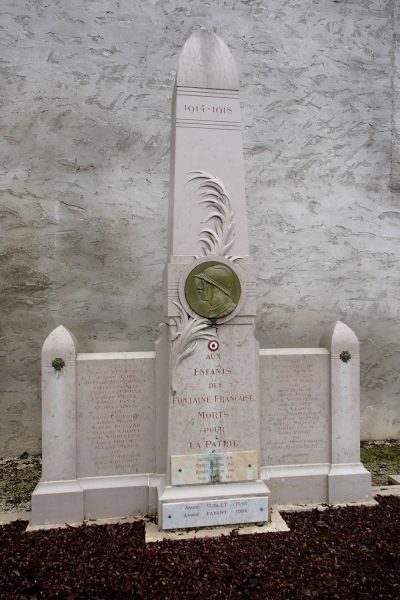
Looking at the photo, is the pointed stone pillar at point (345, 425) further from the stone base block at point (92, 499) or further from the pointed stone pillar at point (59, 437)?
the pointed stone pillar at point (59, 437)

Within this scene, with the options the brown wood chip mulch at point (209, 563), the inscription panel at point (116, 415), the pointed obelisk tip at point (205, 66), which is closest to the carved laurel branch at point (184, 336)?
the inscription panel at point (116, 415)

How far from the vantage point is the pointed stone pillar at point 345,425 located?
150 inches

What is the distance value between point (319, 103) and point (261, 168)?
1297 mm

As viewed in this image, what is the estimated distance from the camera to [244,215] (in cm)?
371

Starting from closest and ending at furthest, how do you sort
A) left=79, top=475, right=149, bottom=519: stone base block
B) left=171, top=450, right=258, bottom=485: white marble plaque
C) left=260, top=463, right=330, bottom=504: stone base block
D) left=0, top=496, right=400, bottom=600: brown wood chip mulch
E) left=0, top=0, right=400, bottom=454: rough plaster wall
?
left=0, top=496, right=400, bottom=600: brown wood chip mulch → left=171, top=450, right=258, bottom=485: white marble plaque → left=79, top=475, right=149, bottom=519: stone base block → left=260, top=463, right=330, bottom=504: stone base block → left=0, top=0, right=400, bottom=454: rough plaster wall

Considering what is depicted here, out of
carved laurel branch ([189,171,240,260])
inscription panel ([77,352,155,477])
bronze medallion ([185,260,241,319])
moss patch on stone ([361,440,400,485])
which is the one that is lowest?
moss patch on stone ([361,440,400,485])

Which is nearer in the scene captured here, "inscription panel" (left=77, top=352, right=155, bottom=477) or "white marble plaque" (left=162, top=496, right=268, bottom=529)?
"white marble plaque" (left=162, top=496, right=268, bottom=529)

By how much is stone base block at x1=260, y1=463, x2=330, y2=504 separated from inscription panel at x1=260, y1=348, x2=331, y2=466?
79mm

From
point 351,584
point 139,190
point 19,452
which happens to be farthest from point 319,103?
point 19,452

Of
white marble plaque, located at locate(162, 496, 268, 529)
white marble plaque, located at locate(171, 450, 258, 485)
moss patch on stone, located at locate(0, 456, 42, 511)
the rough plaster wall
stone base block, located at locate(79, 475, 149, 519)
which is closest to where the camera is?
white marble plaque, located at locate(162, 496, 268, 529)

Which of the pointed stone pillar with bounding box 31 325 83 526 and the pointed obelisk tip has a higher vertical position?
the pointed obelisk tip

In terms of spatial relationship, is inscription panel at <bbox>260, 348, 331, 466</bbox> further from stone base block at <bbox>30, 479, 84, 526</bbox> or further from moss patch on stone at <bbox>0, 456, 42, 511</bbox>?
moss patch on stone at <bbox>0, 456, 42, 511</bbox>

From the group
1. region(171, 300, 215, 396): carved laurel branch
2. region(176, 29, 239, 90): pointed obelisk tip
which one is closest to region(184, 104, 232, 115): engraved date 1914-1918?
region(176, 29, 239, 90): pointed obelisk tip

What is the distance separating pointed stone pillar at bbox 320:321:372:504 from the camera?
150 inches
